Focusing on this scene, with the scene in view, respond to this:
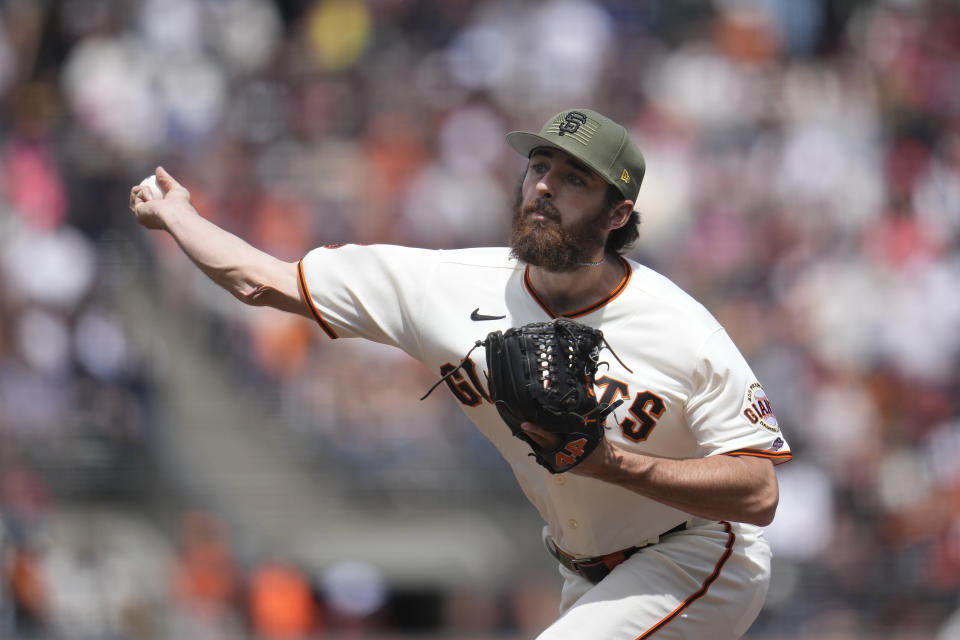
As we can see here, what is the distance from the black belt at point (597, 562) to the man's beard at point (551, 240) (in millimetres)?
967

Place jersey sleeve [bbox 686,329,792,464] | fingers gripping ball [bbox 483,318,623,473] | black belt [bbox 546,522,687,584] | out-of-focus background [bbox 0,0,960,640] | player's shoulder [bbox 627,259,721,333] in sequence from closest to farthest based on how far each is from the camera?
fingers gripping ball [bbox 483,318,623,473] < jersey sleeve [bbox 686,329,792,464] < player's shoulder [bbox 627,259,721,333] < black belt [bbox 546,522,687,584] < out-of-focus background [bbox 0,0,960,640]

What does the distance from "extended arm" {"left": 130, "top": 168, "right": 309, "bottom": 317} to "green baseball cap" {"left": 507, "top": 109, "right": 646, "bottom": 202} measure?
3.05 feet

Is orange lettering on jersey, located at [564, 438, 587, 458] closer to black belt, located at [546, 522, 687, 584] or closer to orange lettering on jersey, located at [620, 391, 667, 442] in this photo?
orange lettering on jersey, located at [620, 391, 667, 442]

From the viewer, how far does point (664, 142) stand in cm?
1249

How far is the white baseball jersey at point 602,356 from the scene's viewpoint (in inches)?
165

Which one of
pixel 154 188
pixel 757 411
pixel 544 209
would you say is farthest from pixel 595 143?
pixel 154 188

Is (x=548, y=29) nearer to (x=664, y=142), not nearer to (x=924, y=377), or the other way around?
(x=664, y=142)

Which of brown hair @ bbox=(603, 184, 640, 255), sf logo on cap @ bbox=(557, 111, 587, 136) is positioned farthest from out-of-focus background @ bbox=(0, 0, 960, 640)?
sf logo on cap @ bbox=(557, 111, 587, 136)

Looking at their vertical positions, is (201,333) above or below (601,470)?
below

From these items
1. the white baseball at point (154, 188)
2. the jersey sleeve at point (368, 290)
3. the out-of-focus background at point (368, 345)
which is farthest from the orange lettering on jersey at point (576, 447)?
the out-of-focus background at point (368, 345)

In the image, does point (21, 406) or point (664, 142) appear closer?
point (21, 406)

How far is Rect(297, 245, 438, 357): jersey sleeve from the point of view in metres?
4.46

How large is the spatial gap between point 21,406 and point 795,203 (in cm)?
694

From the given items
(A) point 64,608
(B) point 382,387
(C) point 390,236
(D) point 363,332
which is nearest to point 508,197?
(C) point 390,236
